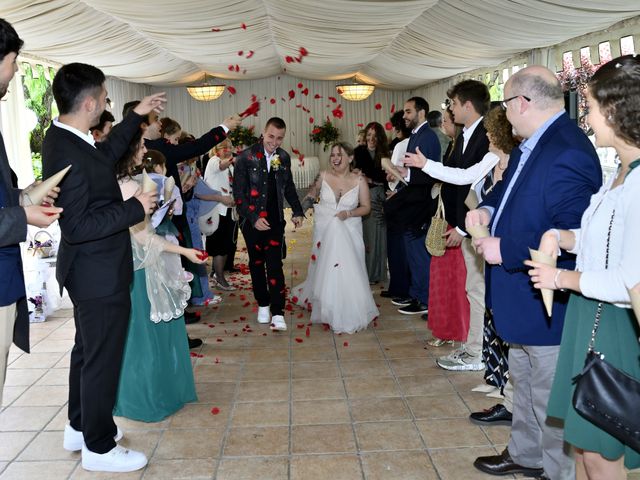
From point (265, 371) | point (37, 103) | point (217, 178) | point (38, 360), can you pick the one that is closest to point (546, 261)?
point (265, 371)

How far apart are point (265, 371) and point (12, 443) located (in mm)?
1788

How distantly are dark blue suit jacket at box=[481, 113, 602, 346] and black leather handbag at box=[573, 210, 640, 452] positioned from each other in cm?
52

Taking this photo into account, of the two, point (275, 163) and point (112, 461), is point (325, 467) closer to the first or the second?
point (112, 461)

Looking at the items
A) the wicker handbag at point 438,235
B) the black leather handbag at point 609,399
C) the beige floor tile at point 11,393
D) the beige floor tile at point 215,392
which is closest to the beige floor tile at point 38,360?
the beige floor tile at point 11,393

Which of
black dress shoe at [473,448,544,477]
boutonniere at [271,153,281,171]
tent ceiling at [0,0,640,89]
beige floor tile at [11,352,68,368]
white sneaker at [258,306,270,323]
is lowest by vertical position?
beige floor tile at [11,352,68,368]

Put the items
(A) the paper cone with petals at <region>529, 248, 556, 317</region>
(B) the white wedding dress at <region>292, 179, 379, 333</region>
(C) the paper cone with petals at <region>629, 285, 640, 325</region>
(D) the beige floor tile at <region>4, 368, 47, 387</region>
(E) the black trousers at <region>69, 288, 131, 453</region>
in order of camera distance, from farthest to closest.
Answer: (B) the white wedding dress at <region>292, 179, 379, 333</region> < (D) the beige floor tile at <region>4, 368, 47, 387</region> < (E) the black trousers at <region>69, 288, 131, 453</region> < (A) the paper cone with petals at <region>529, 248, 556, 317</region> < (C) the paper cone with petals at <region>629, 285, 640, 325</region>

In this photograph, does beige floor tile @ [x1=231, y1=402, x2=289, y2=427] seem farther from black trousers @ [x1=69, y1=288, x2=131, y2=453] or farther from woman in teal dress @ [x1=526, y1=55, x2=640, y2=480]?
woman in teal dress @ [x1=526, y1=55, x2=640, y2=480]

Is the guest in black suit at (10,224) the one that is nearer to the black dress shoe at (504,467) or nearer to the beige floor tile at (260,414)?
the beige floor tile at (260,414)

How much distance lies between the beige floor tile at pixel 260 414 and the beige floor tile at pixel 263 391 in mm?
88

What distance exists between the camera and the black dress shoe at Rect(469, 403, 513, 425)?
12.5 ft

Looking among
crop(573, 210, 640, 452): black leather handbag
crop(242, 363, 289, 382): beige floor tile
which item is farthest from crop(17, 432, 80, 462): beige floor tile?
crop(573, 210, 640, 452): black leather handbag

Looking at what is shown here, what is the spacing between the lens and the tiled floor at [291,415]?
11.1 ft

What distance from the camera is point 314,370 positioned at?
4.86 metres

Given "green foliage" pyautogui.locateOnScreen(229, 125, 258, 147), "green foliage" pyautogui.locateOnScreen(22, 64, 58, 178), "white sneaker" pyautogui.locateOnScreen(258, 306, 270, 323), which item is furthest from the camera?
"green foliage" pyautogui.locateOnScreen(229, 125, 258, 147)
